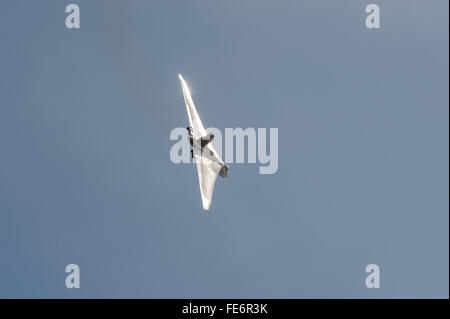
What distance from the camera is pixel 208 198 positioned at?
84438mm

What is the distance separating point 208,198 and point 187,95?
32939 millimetres
